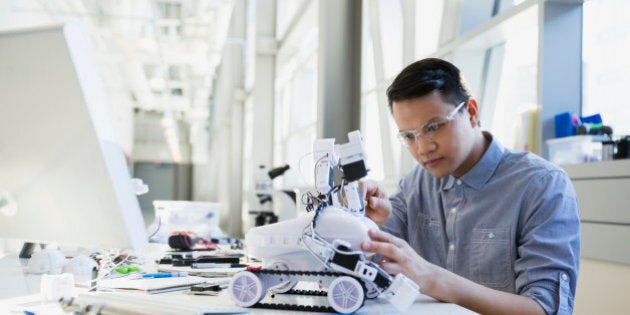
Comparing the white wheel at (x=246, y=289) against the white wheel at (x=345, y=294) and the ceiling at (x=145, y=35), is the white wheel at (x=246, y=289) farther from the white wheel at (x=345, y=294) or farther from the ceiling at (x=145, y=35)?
the ceiling at (x=145, y=35)

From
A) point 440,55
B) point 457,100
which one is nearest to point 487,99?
point 440,55

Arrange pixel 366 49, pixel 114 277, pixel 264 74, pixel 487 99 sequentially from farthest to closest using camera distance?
1. pixel 264 74
2. pixel 366 49
3. pixel 487 99
4. pixel 114 277

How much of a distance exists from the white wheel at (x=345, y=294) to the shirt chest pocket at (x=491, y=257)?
594mm

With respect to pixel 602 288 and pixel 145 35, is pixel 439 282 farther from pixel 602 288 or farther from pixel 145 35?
pixel 145 35

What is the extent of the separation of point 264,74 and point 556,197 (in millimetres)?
7378

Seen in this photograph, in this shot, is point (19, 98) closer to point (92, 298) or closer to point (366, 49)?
point (92, 298)

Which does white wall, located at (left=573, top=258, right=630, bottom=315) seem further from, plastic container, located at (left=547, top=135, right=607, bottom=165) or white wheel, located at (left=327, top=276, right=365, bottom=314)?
white wheel, located at (left=327, top=276, right=365, bottom=314)

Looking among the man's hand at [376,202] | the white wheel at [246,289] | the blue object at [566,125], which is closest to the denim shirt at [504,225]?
the man's hand at [376,202]

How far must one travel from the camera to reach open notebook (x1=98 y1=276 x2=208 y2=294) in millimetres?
1227

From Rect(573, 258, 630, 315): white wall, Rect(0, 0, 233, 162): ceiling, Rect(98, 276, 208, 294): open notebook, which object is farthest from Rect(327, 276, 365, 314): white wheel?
Rect(0, 0, 233, 162): ceiling

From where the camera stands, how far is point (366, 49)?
4945 millimetres

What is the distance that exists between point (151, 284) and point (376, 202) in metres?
0.69

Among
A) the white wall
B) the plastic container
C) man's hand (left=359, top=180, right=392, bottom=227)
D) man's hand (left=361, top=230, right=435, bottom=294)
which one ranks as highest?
the plastic container

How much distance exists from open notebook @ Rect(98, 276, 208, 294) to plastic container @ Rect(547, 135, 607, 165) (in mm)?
1495
